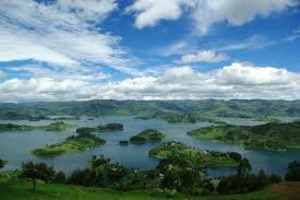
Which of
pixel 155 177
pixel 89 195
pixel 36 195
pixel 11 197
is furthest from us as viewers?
pixel 155 177

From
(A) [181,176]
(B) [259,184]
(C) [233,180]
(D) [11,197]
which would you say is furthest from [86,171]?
(D) [11,197]

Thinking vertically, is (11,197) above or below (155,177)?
above

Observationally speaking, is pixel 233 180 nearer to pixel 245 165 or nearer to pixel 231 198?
pixel 231 198

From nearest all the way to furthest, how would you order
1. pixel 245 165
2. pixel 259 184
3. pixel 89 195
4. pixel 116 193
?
1. pixel 89 195
2. pixel 116 193
3. pixel 259 184
4. pixel 245 165

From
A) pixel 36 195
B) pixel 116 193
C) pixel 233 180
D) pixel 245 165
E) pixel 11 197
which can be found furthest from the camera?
pixel 245 165

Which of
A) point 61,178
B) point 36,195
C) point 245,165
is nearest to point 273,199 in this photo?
point 36,195

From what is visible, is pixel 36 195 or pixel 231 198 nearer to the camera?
pixel 36 195

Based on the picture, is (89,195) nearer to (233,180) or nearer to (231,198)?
(231,198)

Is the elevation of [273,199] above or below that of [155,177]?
above

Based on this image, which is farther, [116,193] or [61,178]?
[61,178]
